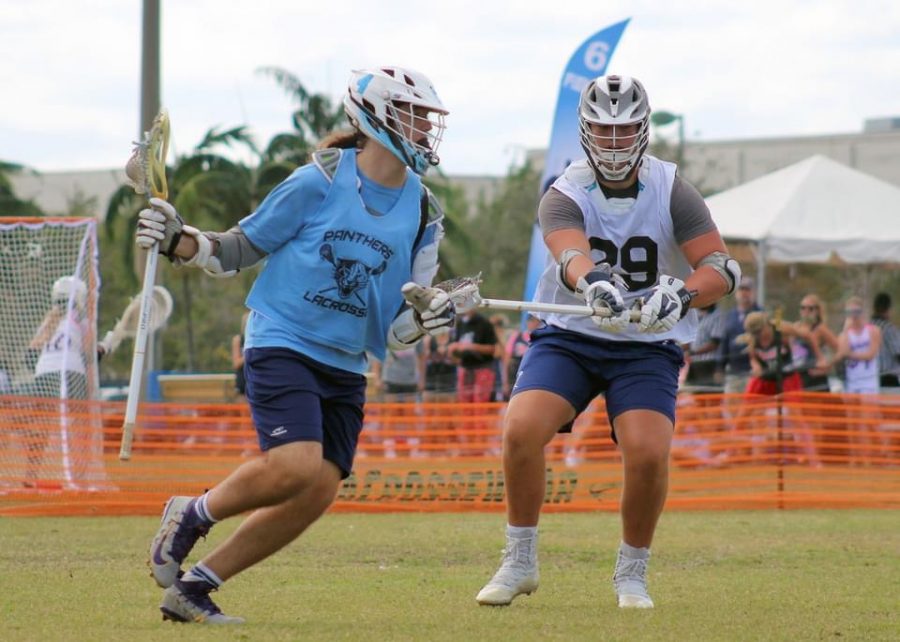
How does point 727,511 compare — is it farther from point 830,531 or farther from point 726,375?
point 726,375

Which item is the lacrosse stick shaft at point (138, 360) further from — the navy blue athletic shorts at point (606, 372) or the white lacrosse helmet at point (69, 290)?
the white lacrosse helmet at point (69, 290)

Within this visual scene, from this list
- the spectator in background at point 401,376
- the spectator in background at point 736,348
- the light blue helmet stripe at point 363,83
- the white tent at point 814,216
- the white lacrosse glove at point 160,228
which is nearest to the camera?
the white lacrosse glove at point 160,228

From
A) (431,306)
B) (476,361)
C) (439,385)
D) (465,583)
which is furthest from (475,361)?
(431,306)

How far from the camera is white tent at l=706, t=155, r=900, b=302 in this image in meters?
17.8

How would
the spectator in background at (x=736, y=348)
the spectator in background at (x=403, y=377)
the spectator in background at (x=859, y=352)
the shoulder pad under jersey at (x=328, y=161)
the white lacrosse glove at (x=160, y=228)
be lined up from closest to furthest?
the white lacrosse glove at (x=160, y=228)
the shoulder pad under jersey at (x=328, y=161)
the spectator in background at (x=736, y=348)
the spectator in background at (x=859, y=352)
the spectator in background at (x=403, y=377)

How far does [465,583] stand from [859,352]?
9694 millimetres

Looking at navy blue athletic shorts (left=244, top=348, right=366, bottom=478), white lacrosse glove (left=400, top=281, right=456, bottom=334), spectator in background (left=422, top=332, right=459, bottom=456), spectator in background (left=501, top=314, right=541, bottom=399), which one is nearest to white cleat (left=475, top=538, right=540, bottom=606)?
navy blue athletic shorts (left=244, top=348, right=366, bottom=478)

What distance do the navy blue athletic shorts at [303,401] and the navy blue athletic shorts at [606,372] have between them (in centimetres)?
93

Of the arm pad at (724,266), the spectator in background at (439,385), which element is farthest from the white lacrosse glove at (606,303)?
the spectator in background at (439,385)

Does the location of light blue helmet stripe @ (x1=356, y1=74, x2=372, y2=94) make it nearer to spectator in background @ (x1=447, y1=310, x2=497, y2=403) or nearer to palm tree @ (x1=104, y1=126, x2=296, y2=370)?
spectator in background @ (x1=447, y1=310, x2=497, y2=403)

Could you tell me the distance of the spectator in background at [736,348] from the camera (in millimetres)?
15875

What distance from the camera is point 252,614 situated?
20.2 feet

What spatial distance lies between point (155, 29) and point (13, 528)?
7.53 meters

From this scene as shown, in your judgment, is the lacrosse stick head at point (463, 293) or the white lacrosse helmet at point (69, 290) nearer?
the lacrosse stick head at point (463, 293)
